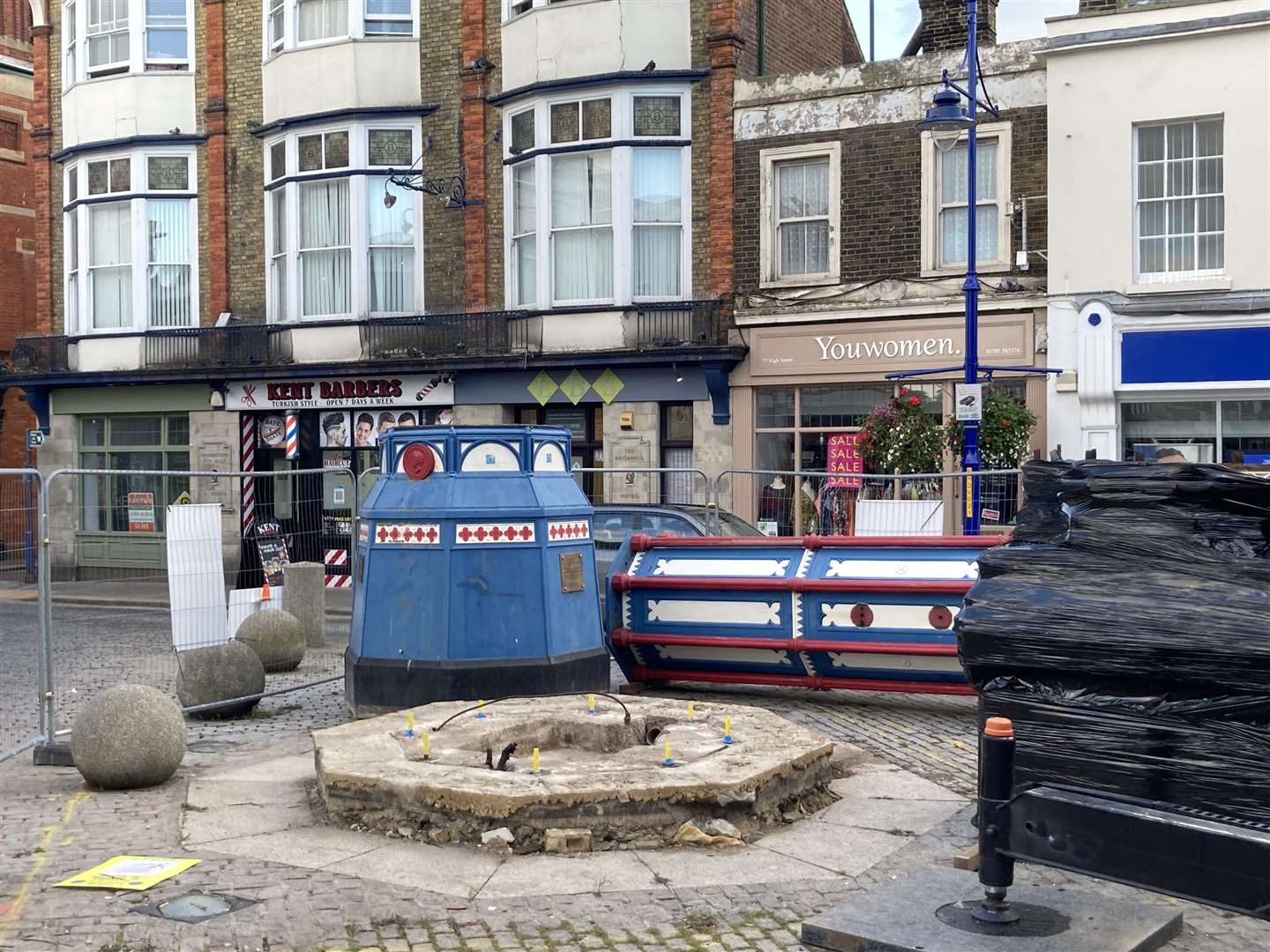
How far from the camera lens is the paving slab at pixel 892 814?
301 inches

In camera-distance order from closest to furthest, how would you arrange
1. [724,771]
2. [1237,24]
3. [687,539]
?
[724,771] < [687,539] < [1237,24]

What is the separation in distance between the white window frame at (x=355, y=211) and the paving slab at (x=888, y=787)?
54.2 ft

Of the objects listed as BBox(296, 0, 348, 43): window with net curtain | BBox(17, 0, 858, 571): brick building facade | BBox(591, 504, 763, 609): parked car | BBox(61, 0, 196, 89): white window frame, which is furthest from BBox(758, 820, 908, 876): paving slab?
BBox(61, 0, 196, 89): white window frame

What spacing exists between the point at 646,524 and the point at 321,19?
13.3m

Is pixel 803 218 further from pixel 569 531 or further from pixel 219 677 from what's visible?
pixel 219 677

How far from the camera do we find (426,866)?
269 inches

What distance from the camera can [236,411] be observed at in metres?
25.5

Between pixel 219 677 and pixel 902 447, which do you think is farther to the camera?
pixel 902 447

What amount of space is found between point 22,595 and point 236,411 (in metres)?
13.5

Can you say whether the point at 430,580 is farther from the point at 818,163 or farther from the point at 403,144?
the point at 403,144

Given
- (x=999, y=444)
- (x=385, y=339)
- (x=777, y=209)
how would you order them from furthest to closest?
(x=385, y=339) < (x=777, y=209) < (x=999, y=444)

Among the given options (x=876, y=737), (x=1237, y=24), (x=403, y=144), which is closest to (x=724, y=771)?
(x=876, y=737)

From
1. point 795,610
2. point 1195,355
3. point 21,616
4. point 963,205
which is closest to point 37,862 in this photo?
point 795,610

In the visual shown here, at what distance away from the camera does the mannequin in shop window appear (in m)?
18.9
